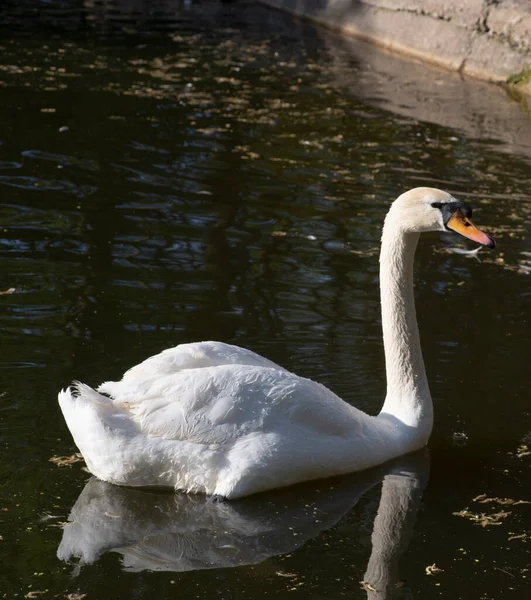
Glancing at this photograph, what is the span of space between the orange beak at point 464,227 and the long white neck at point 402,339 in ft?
0.71

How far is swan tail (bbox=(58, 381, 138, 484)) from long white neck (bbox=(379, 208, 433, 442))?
140cm

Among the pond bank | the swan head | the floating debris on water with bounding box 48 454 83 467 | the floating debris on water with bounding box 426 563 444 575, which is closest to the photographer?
the floating debris on water with bounding box 426 563 444 575

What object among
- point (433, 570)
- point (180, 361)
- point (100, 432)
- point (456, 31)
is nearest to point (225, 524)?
point (100, 432)

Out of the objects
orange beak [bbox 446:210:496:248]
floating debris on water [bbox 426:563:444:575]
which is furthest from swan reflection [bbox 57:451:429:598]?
orange beak [bbox 446:210:496:248]

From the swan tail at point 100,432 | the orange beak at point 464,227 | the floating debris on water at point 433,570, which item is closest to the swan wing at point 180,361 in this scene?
A: the swan tail at point 100,432

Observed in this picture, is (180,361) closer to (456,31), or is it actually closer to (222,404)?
(222,404)

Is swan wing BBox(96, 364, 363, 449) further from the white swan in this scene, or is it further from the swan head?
the swan head

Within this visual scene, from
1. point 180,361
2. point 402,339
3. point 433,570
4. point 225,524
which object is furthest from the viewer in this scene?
point 402,339

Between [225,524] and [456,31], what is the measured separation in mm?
13237

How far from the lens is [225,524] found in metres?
4.83

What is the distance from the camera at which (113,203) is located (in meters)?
9.41

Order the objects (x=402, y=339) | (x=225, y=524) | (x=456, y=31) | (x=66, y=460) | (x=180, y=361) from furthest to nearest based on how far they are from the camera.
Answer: (x=456, y=31)
(x=402, y=339)
(x=66, y=460)
(x=180, y=361)
(x=225, y=524)

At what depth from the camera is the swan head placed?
5.39m

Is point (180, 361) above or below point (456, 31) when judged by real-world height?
below
